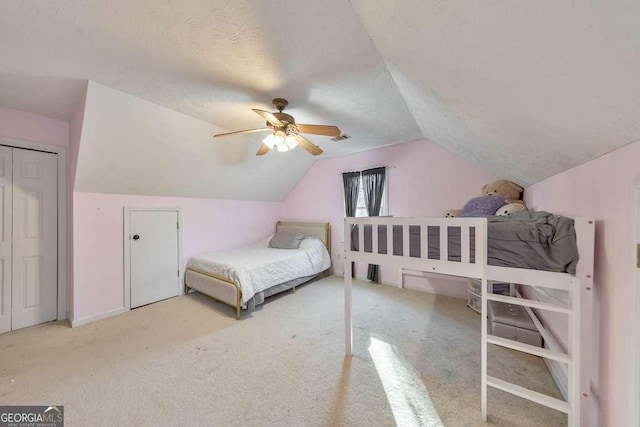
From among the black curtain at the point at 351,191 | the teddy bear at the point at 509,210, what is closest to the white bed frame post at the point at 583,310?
the teddy bear at the point at 509,210

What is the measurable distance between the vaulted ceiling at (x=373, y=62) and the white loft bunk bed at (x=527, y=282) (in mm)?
674

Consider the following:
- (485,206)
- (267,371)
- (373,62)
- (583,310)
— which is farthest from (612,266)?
(267,371)

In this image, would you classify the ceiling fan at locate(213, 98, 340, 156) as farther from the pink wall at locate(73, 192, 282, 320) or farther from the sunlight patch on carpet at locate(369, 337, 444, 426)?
the sunlight patch on carpet at locate(369, 337, 444, 426)

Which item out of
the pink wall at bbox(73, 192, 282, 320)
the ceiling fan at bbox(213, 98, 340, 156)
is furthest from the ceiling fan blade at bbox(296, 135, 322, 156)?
the pink wall at bbox(73, 192, 282, 320)

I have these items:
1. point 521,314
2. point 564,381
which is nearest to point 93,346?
point 564,381

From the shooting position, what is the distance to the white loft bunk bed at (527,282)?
1.22 meters

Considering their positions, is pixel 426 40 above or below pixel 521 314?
above

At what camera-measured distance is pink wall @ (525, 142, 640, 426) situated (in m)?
1.03

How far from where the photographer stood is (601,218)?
1218mm

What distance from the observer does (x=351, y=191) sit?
13.4 ft

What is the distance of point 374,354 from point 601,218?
1.79 metres

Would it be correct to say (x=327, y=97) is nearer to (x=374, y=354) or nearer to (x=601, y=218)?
(x=601, y=218)

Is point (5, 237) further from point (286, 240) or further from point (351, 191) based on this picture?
point (351, 191)

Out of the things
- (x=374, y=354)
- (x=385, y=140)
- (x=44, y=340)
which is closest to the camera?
(x=374, y=354)
